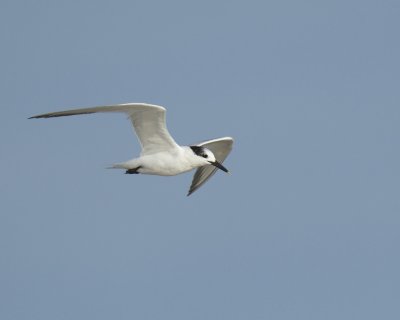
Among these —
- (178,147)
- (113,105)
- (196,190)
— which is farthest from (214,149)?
(113,105)

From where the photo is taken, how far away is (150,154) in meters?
27.3

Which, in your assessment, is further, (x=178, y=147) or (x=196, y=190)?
(x=196, y=190)

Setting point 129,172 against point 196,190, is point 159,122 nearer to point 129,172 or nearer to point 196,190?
point 129,172

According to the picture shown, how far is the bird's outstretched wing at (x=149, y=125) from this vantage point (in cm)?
2579

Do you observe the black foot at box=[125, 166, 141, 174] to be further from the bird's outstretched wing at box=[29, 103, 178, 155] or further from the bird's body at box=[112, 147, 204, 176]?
the bird's outstretched wing at box=[29, 103, 178, 155]

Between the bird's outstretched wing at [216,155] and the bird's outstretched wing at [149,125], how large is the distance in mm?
4545

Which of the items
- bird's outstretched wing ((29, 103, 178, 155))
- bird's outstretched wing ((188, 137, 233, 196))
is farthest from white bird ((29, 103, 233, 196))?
bird's outstretched wing ((188, 137, 233, 196))

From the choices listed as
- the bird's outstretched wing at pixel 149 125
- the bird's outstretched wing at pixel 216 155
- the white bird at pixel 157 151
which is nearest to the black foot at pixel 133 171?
the white bird at pixel 157 151

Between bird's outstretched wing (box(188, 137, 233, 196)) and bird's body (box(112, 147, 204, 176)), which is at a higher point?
bird's body (box(112, 147, 204, 176))

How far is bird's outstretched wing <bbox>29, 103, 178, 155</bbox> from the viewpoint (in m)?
25.8

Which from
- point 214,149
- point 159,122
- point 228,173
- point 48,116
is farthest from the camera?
point 214,149

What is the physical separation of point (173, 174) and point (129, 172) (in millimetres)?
1169

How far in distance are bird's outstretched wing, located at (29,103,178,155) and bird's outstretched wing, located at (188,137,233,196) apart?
14.9 feet

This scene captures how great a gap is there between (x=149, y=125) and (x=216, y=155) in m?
5.83
